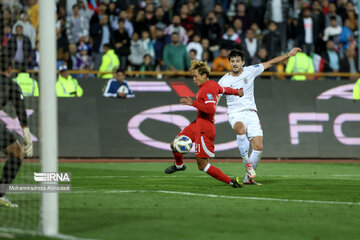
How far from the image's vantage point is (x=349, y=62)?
969 inches

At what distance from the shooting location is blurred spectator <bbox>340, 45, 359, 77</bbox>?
24.6 meters

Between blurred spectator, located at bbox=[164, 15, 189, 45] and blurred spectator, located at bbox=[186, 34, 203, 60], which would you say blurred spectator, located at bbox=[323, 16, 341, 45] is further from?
blurred spectator, located at bbox=[164, 15, 189, 45]

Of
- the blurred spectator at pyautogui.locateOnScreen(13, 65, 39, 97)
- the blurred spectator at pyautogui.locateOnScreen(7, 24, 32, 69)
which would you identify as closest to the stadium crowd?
the blurred spectator at pyautogui.locateOnScreen(13, 65, 39, 97)

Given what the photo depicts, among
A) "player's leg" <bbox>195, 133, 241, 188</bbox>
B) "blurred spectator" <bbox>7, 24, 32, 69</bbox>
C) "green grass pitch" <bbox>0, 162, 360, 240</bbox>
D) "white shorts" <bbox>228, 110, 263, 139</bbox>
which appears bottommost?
"green grass pitch" <bbox>0, 162, 360, 240</bbox>

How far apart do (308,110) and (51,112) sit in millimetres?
15236

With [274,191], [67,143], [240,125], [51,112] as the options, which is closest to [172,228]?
[51,112]

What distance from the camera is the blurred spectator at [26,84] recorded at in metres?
18.3

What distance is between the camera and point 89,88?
2191 cm

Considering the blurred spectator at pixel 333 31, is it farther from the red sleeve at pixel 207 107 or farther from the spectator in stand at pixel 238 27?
the red sleeve at pixel 207 107

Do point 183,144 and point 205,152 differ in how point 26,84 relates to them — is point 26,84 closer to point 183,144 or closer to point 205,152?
point 183,144

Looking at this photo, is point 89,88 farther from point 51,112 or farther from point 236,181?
point 51,112

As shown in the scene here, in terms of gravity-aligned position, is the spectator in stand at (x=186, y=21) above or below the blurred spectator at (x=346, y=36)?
above

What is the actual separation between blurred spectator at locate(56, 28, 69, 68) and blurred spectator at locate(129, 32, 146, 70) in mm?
1950

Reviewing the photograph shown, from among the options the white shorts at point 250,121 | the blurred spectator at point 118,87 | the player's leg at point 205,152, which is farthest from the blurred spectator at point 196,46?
the player's leg at point 205,152
